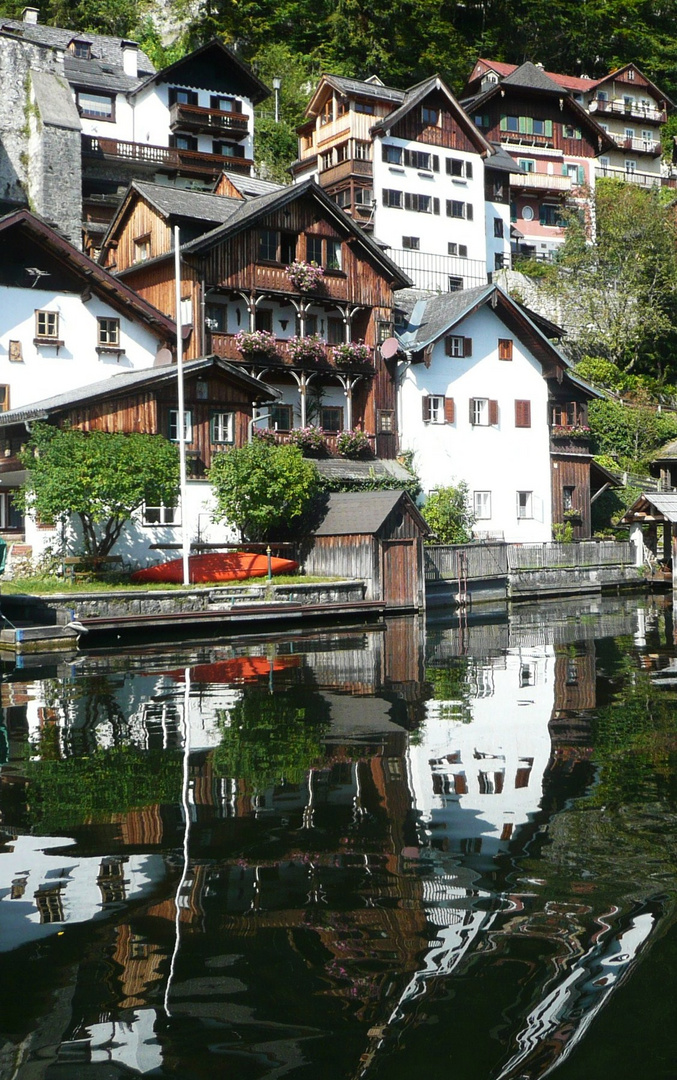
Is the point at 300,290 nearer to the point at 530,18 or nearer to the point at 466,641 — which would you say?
the point at 466,641

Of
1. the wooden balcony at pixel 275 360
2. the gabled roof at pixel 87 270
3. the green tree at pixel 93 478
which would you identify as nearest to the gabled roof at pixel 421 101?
the wooden balcony at pixel 275 360

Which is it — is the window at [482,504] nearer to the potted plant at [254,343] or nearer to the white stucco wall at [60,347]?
the potted plant at [254,343]

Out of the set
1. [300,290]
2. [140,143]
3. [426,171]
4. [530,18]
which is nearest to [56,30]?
[140,143]

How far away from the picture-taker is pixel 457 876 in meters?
8.70

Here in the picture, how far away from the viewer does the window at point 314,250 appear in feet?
154

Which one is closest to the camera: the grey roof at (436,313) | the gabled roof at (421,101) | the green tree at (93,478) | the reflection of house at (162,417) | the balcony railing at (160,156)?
the green tree at (93,478)

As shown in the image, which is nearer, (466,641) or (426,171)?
(466,641)

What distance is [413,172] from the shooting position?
214 feet

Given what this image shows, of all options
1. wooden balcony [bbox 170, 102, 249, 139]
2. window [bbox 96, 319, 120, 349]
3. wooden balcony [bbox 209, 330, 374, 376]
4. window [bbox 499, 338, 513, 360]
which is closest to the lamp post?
wooden balcony [bbox 170, 102, 249, 139]

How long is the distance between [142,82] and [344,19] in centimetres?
1586

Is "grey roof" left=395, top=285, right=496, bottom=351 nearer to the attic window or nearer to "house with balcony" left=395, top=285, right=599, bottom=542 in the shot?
"house with balcony" left=395, top=285, right=599, bottom=542

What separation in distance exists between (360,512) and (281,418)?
998cm

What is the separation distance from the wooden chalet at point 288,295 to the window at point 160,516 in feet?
24.3

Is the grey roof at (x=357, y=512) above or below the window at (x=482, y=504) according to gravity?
→ below
